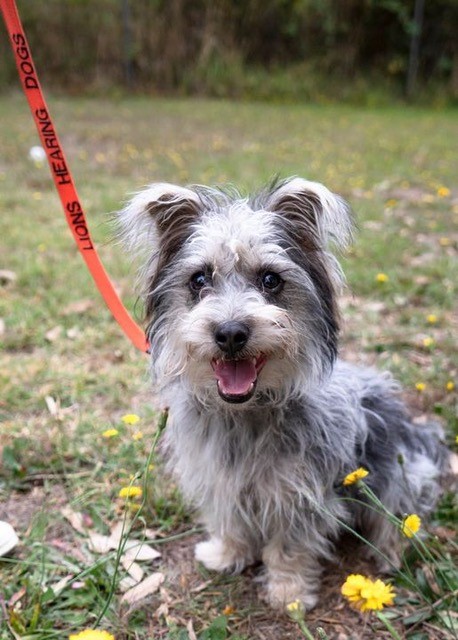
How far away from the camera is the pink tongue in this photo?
6.90 ft

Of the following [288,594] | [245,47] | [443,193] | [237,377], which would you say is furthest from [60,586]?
[245,47]

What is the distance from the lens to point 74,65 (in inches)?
641

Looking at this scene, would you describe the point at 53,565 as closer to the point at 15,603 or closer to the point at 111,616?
the point at 15,603

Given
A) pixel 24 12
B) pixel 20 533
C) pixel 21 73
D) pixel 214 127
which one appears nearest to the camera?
pixel 21 73

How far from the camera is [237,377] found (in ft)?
6.97

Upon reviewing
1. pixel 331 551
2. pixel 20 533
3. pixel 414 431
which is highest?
pixel 414 431

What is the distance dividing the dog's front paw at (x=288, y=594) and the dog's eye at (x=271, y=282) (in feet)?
3.93

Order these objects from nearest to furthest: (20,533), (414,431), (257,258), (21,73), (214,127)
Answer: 1. (257,258)
2. (21,73)
3. (20,533)
4. (414,431)
5. (214,127)

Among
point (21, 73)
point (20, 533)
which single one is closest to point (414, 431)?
point (20, 533)

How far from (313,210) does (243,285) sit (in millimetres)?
381

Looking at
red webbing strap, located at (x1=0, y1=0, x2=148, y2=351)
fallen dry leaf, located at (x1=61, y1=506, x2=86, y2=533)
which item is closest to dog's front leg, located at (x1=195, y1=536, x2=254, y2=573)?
fallen dry leaf, located at (x1=61, y1=506, x2=86, y2=533)

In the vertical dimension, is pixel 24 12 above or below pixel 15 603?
above

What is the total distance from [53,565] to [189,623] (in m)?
0.63

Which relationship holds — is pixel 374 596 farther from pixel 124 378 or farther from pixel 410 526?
pixel 124 378
